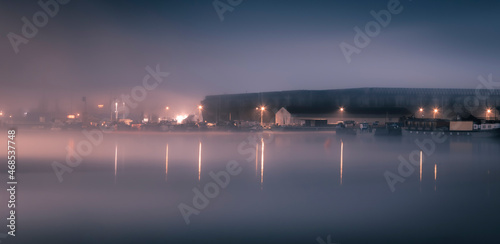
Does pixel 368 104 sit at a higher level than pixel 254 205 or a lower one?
higher

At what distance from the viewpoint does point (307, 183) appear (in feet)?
36.9

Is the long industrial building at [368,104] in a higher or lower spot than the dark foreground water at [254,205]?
higher

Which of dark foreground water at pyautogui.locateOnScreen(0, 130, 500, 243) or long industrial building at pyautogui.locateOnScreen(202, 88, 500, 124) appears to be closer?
dark foreground water at pyautogui.locateOnScreen(0, 130, 500, 243)

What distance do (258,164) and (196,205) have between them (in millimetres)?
7350

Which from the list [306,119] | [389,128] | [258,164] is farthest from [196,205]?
[306,119]

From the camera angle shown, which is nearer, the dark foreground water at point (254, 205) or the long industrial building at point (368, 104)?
the dark foreground water at point (254, 205)

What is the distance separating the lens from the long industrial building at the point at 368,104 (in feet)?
274

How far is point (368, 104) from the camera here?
89.8m

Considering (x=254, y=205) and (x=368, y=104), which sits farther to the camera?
(x=368, y=104)

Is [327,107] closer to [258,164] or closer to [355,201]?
[258,164]

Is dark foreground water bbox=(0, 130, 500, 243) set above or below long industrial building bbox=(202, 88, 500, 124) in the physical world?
below

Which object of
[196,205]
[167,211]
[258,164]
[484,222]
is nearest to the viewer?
[484,222]

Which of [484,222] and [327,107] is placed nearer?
[484,222]

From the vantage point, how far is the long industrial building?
274 feet
